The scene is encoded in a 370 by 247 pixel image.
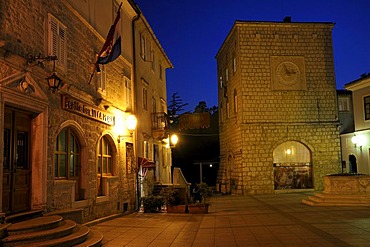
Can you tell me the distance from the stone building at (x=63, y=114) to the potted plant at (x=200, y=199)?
8.49 ft

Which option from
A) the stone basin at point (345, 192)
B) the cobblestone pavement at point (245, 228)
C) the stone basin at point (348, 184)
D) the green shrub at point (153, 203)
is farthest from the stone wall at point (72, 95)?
the stone basin at point (348, 184)

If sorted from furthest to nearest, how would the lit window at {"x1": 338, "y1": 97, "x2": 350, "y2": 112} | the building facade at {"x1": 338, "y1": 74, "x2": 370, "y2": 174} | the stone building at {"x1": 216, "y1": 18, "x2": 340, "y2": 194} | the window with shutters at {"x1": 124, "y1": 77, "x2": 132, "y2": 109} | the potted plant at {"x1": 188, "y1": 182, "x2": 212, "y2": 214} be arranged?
the lit window at {"x1": 338, "y1": 97, "x2": 350, "y2": 112}, the stone building at {"x1": 216, "y1": 18, "x2": 340, "y2": 194}, the building facade at {"x1": 338, "y1": 74, "x2": 370, "y2": 174}, the window with shutters at {"x1": 124, "y1": 77, "x2": 132, "y2": 109}, the potted plant at {"x1": 188, "y1": 182, "x2": 212, "y2": 214}

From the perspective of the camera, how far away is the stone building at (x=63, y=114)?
816 centimetres

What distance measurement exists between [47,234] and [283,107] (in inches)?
794

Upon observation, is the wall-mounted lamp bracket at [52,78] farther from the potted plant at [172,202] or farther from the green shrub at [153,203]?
the potted plant at [172,202]

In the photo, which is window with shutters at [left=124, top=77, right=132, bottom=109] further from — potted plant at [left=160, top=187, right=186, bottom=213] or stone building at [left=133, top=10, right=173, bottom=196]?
potted plant at [left=160, top=187, right=186, bottom=213]

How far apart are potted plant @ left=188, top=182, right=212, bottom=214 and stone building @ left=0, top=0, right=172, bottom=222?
259cm

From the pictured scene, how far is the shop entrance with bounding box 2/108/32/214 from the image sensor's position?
8125 mm

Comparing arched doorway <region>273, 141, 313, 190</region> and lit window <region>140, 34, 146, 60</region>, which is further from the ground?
lit window <region>140, 34, 146, 60</region>

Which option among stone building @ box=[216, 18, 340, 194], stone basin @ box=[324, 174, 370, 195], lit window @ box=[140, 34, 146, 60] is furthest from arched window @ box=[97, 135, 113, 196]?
stone building @ box=[216, 18, 340, 194]

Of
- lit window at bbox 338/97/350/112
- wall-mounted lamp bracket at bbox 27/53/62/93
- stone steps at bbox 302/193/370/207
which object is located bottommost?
stone steps at bbox 302/193/370/207

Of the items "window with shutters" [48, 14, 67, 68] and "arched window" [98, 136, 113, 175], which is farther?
"arched window" [98, 136, 113, 175]

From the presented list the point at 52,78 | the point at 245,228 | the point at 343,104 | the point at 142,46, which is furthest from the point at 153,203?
the point at 343,104

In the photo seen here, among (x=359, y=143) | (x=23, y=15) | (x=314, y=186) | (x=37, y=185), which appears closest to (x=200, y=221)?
(x=37, y=185)
